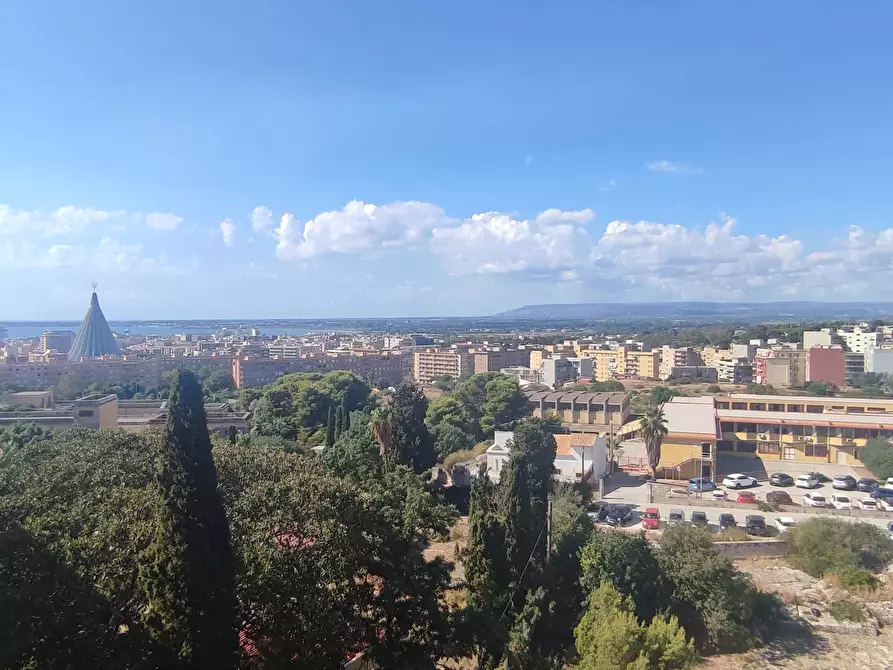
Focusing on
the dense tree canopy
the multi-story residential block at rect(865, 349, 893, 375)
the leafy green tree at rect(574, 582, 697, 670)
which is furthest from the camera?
the multi-story residential block at rect(865, 349, 893, 375)

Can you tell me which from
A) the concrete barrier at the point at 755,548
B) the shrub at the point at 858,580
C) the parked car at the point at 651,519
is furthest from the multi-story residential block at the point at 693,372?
the shrub at the point at 858,580

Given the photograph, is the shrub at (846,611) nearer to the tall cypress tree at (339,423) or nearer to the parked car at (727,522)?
the parked car at (727,522)

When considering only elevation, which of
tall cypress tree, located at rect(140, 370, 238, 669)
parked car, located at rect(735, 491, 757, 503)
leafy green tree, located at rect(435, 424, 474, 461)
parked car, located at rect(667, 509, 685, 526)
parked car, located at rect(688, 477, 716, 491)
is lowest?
parked car, located at rect(688, 477, 716, 491)

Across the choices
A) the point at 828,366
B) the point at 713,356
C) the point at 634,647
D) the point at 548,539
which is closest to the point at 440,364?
the point at 713,356

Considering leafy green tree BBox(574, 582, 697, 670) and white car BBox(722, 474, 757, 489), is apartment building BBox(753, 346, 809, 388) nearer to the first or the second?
white car BBox(722, 474, 757, 489)

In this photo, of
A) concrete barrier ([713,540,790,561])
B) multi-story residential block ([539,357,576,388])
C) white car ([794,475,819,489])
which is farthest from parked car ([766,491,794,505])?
multi-story residential block ([539,357,576,388])

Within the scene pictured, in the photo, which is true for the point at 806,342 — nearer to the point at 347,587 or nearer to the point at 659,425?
the point at 659,425

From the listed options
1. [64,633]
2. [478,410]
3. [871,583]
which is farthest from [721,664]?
[478,410]
